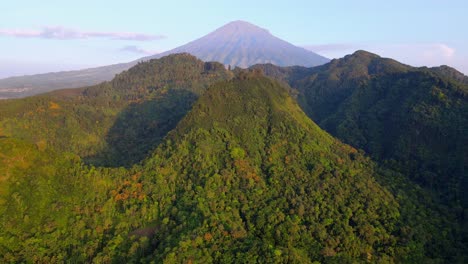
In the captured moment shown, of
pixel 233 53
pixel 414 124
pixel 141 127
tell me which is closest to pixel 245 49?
pixel 233 53

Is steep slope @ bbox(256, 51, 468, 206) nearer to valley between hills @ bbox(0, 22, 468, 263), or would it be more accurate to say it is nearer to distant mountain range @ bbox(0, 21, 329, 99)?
valley between hills @ bbox(0, 22, 468, 263)

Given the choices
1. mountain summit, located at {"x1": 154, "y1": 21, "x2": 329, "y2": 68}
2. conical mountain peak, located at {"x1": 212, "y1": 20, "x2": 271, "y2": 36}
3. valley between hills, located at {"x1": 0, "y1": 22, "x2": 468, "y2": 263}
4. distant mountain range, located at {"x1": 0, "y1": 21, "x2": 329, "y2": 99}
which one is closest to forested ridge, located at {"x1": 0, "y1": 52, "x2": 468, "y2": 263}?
valley between hills, located at {"x1": 0, "y1": 22, "x2": 468, "y2": 263}

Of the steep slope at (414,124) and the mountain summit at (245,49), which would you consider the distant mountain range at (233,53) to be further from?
the steep slope at (414,124)

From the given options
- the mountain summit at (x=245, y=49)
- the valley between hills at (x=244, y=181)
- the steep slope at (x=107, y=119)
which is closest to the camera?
the valley between hills at (x=244, y=181)

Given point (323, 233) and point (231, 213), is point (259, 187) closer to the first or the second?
point (231, 213)

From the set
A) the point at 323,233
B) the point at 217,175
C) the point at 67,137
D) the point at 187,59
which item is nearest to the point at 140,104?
the point at 67,137

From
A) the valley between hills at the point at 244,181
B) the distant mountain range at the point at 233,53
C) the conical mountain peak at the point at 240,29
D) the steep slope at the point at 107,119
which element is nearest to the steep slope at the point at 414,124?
the valley between hills at the point at 244,181
